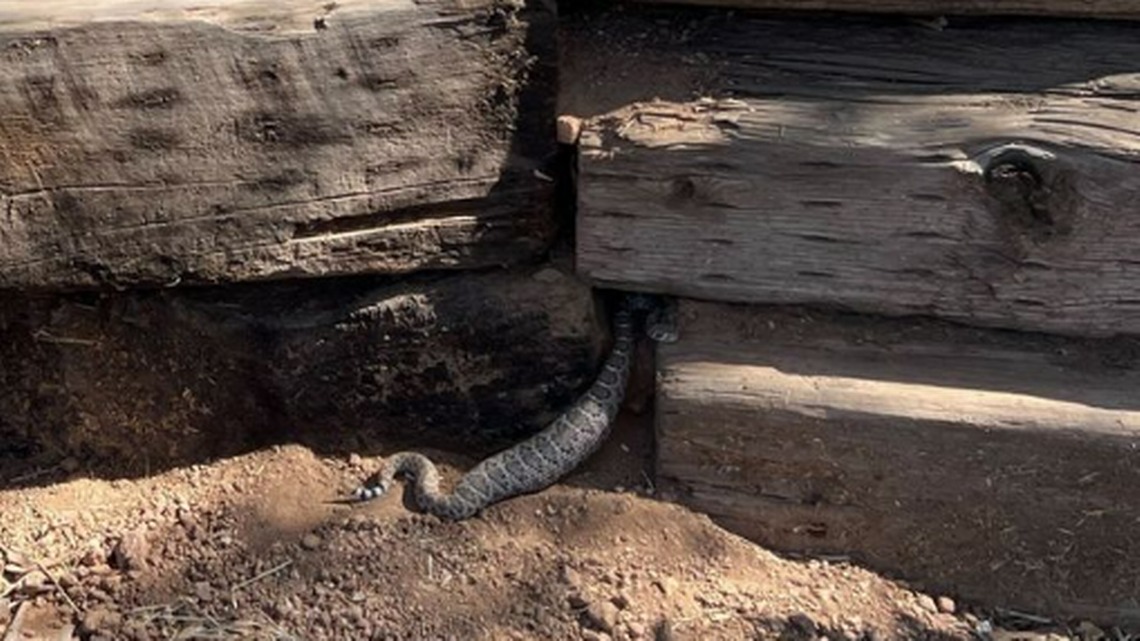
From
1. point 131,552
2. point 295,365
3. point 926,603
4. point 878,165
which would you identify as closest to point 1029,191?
point 878,165

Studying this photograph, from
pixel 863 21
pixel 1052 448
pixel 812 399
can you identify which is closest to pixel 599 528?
pixel 812 399

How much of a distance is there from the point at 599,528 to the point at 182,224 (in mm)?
1327

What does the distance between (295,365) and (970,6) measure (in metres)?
1.97

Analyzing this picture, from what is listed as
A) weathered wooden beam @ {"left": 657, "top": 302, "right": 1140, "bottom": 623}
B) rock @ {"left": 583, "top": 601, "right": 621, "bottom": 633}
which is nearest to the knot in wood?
weathered wooden beam @ {"left": 657, "top": 302, "right": 1140, "bottom": 623}

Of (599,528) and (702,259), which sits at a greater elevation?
(702,259)

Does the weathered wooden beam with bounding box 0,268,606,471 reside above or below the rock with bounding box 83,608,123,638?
above

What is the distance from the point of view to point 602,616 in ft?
10.8

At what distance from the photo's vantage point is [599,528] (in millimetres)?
3545

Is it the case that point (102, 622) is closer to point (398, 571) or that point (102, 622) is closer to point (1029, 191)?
point (398, 571)

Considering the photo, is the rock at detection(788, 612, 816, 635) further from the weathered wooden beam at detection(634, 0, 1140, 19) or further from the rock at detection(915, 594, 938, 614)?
the weathered wooden beam at detection(634, 0, 1140, 19)

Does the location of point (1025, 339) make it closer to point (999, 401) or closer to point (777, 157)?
point (999, 401)

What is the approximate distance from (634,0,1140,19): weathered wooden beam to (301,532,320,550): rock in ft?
5.59

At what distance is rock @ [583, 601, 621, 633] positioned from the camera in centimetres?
330

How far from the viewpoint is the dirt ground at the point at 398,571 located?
3.32m
